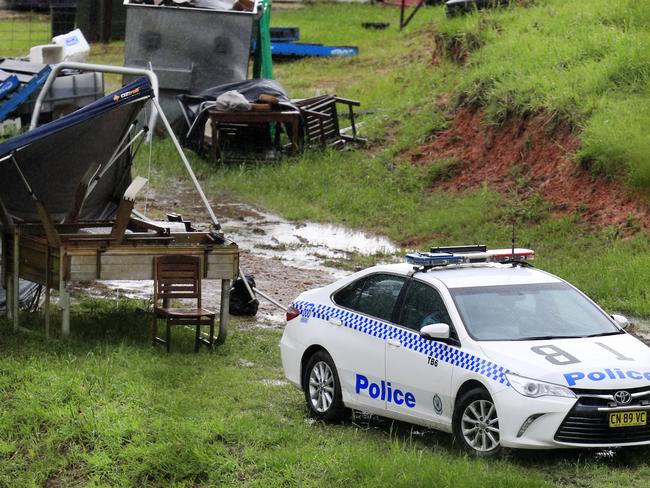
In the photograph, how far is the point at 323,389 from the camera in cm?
1098

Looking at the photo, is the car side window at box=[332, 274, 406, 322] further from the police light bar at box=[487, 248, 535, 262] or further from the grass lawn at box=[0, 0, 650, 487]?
the grass lawn at box=[0, 0, 650, 487]

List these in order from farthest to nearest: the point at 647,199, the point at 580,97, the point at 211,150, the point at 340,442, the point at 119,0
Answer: the point at 119,0 → the point at 211,150 → the point at 580,97 → the point at 647,199 → the point at 340,442

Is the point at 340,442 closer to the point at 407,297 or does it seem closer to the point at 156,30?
the point at 407,297

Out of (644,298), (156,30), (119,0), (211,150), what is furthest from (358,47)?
(644,298)

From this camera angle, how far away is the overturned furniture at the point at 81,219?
13062mm

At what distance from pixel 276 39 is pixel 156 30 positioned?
10.5 metres

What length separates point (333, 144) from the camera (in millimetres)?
25656

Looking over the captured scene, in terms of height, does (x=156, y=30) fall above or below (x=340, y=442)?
above

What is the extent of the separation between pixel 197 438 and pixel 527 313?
9.01ft

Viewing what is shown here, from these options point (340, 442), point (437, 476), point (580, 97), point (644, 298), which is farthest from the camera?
point (580, 97)

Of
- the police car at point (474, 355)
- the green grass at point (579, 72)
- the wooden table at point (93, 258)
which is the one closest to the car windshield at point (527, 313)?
the police car at point (474, 355)

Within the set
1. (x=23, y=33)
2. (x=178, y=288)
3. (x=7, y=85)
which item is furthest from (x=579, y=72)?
(x=23, y=33)

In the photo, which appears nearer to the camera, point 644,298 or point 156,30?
point 644,298

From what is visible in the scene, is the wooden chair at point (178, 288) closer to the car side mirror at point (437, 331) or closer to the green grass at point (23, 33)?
the car side mirror at point (437, 331)
